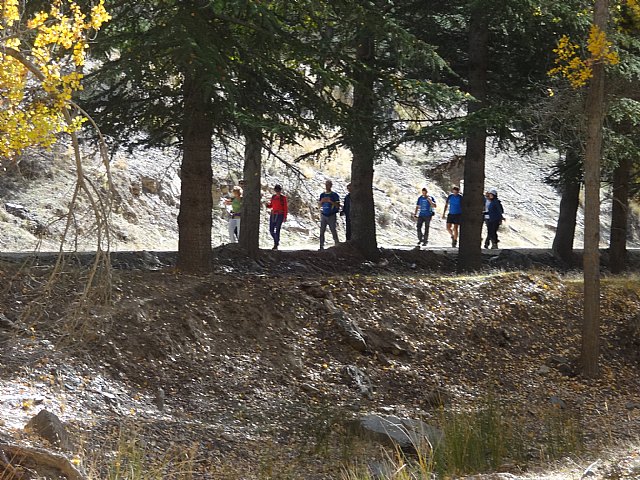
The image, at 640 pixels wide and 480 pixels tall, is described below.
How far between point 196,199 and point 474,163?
6029mm

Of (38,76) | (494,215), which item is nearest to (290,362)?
(38,76)

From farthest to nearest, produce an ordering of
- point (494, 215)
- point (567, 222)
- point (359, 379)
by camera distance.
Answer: point (494, 215) < point (567, 222) < point (359, 379)

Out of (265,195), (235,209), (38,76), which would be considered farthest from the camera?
(265,195)

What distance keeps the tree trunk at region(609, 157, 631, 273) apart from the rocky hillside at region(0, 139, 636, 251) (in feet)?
5.82

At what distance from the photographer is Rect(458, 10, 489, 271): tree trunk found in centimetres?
1608

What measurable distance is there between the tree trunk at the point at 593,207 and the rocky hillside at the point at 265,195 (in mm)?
4583

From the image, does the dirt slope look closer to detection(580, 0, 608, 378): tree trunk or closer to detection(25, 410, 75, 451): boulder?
detection(25, 410, 75, 451): boulder

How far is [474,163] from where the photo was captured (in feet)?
53.9

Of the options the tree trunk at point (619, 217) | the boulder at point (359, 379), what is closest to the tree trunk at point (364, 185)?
the boulder at point (359, 379)

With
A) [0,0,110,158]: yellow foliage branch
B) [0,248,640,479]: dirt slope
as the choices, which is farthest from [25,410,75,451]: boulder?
[0,0,110,158]: yellow foliage branch

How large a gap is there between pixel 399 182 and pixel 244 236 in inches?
898

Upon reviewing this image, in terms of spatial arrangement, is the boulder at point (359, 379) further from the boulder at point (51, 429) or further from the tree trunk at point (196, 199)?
the boulder at point (51, 429)

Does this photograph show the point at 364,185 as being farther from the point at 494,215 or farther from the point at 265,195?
the point at 265,195

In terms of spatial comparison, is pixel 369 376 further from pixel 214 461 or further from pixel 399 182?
pixel 399 182
